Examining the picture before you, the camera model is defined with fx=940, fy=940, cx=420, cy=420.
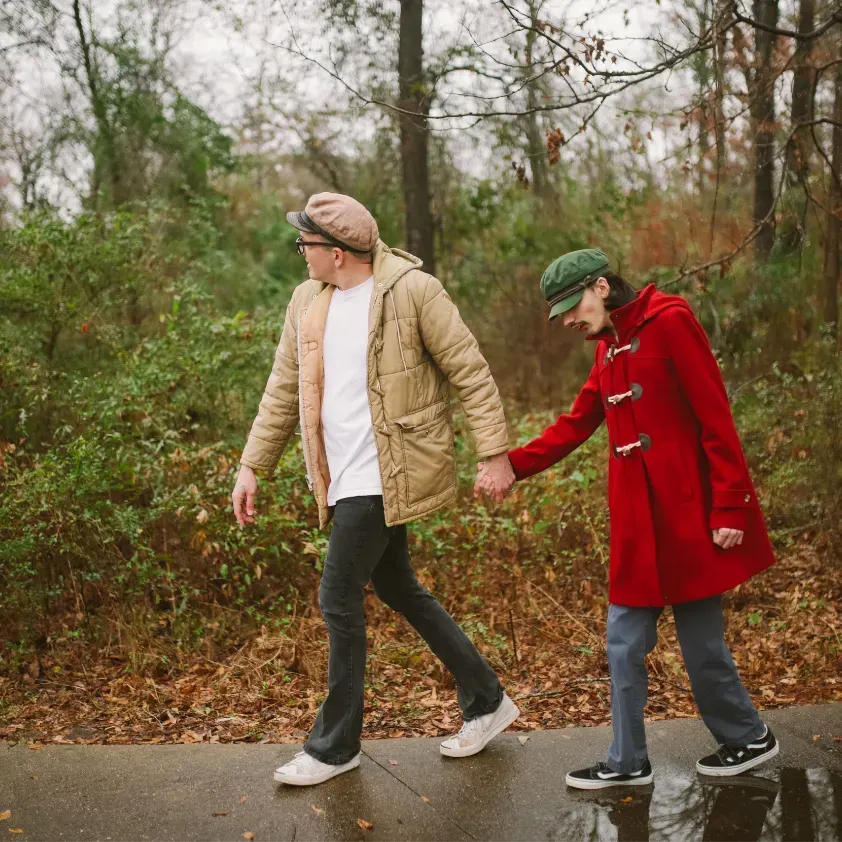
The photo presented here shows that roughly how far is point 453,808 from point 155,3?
1235 cm

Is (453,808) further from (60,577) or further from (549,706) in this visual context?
(60,577)

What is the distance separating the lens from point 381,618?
5750 millimetres

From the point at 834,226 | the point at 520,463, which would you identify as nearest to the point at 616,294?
the point at 520,463

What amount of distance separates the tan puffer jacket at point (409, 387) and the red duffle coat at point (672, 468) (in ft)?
1.61

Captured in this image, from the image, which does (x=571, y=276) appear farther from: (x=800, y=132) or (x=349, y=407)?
(x=800, y=132)

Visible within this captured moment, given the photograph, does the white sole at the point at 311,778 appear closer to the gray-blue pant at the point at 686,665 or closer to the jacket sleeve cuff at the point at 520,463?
the gray-blue pant at the point at 686,665

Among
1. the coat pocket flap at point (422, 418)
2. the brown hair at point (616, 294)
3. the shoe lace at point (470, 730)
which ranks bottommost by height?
the shoe lace at point (470, 730)

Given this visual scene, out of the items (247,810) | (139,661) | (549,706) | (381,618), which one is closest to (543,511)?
(381,618)

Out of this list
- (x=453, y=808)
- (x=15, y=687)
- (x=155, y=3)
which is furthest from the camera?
(x=155, y=3)

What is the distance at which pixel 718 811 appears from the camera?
318cm

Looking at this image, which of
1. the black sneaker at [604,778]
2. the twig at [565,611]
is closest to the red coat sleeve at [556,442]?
the black sneaker at [604,778]

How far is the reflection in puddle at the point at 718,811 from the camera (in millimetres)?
3033

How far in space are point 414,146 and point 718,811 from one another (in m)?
7.52

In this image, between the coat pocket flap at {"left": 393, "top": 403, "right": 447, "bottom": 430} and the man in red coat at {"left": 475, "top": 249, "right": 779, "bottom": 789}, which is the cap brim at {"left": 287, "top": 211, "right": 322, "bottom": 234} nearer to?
the coat pocket flap at {"left": 393, "top": 403, "right": 447, "bottom": 430}
